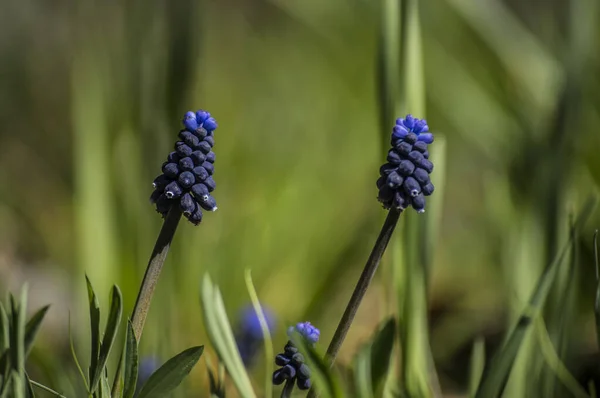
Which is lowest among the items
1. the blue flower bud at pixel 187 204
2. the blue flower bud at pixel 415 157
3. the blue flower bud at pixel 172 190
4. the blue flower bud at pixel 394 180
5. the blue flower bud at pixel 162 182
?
the blue flower bud at pixel 187 204

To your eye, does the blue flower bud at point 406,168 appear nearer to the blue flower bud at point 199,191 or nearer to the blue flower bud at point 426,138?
the blue flower bud at point 426,138

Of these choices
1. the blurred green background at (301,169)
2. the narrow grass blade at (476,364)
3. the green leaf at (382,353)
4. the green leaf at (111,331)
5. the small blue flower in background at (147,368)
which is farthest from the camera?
the blurred green background at (301,169)

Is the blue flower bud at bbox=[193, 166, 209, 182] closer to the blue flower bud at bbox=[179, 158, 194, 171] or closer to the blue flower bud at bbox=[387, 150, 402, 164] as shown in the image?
the blue flower bud at bbox=[179, 158, 194, 171]

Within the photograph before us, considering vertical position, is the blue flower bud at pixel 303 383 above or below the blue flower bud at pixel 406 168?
below

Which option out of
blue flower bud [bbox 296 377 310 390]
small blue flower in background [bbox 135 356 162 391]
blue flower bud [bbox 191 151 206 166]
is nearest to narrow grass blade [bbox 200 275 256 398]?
blue flower bud [bbox 296 377 310 390]

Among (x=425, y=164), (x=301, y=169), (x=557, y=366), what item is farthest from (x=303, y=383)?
(x=301, y=169)

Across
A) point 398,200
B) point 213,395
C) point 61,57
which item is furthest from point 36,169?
point 398,200

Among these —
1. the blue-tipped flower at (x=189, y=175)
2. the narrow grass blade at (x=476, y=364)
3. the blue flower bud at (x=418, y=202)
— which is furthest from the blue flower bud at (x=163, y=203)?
the narrow grass blade at (x=476, y=364)

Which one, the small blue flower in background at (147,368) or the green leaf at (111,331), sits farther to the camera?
the small blue flower in background at (147,368)
